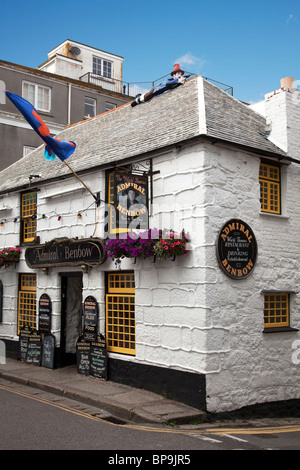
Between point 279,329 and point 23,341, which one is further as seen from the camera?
point 23,341

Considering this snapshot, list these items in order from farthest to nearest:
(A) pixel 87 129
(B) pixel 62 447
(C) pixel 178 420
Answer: (A) pixel 87 129, (C) pixel 178 420, (B) pixel 62 447

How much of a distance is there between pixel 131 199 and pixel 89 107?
18004 mm

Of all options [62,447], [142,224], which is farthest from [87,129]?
[62,447]

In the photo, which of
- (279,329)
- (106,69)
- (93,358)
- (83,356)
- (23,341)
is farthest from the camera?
(106,69)

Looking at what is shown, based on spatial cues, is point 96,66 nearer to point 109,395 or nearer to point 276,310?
point 276,310

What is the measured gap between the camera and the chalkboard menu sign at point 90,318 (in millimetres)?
11695

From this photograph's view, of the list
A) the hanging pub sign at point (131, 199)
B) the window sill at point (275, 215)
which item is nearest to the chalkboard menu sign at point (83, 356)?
the hanging pub sign at point (131, 199)

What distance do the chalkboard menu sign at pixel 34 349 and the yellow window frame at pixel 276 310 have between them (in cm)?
665

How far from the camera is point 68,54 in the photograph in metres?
30.2

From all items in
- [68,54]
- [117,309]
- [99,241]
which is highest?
[68,54]

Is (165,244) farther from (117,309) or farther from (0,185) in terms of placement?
(0,185)

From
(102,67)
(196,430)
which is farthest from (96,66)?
(196,430)

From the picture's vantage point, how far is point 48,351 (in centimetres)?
1315

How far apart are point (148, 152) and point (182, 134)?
0.91m
